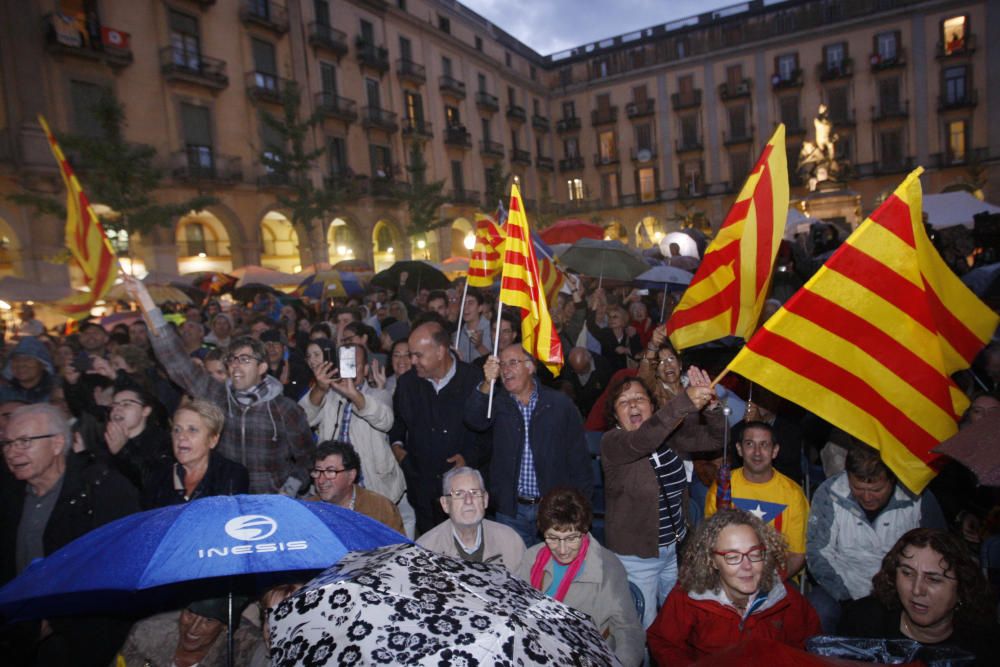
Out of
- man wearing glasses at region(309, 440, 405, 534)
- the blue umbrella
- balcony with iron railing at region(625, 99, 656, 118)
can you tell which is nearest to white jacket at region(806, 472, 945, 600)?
man wearing glasses at region(309, 440, 405, 534)

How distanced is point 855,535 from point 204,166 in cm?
2342

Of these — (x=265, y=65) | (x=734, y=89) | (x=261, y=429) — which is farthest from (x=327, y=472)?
(x=734, y=89)

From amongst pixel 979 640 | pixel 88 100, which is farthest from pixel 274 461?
pixel 88 100

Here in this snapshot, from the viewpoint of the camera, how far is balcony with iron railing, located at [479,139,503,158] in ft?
118

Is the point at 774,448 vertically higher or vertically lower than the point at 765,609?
higher

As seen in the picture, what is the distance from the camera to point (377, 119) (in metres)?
28.5

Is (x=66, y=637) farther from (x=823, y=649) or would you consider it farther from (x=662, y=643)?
(x=823, y=649)

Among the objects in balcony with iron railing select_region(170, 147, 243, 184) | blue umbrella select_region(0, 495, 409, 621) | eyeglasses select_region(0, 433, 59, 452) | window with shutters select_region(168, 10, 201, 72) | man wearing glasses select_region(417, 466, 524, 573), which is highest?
window with shutters select_region(168, 10, 201, 72)

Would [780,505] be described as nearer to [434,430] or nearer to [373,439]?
[434,430]

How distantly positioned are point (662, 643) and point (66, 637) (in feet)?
7.82

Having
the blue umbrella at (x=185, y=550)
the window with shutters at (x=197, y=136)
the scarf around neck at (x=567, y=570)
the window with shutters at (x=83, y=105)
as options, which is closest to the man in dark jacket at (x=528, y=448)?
the scarf around neck at (x=567, y=570)

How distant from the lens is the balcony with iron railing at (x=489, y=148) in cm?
3600

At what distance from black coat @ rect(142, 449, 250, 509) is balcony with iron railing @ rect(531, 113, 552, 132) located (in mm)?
41579

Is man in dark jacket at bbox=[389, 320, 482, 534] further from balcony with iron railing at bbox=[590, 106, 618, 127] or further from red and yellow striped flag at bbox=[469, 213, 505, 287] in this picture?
balcony with iron railing at bbox=[590, 106, 618, 127]
